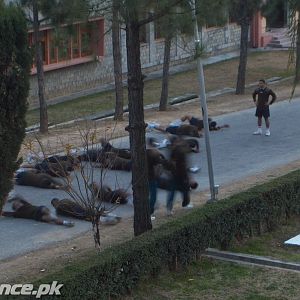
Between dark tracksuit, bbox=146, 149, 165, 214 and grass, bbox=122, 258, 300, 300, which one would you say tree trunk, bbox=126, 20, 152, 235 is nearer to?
grass, bbox=122, 258, 300, 300

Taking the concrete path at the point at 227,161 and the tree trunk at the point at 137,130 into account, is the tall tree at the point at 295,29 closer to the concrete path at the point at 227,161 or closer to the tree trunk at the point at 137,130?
the tree trunk at the point at 137,130

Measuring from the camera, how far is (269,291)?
399 inches

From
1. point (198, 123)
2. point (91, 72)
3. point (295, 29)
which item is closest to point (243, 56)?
point (91, 72)

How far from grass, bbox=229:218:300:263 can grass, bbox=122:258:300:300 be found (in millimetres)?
707

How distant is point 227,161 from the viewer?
63.1 feet

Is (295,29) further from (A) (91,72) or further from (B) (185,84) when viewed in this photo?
(B) (185,84)

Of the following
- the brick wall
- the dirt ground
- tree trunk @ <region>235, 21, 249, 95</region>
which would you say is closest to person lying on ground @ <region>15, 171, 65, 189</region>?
the dirt ground

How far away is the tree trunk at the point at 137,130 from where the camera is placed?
11578mm

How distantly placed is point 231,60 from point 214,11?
2992cm

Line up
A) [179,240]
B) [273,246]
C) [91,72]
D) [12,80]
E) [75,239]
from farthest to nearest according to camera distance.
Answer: [91,72], [75,239], [273,246], [179,240], [12,80]

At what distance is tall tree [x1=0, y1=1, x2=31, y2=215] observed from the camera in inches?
336

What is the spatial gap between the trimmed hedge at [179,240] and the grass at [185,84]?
13415 mm

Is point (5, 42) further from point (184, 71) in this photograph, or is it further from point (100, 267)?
point (184, 71)

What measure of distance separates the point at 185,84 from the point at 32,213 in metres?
20.8
